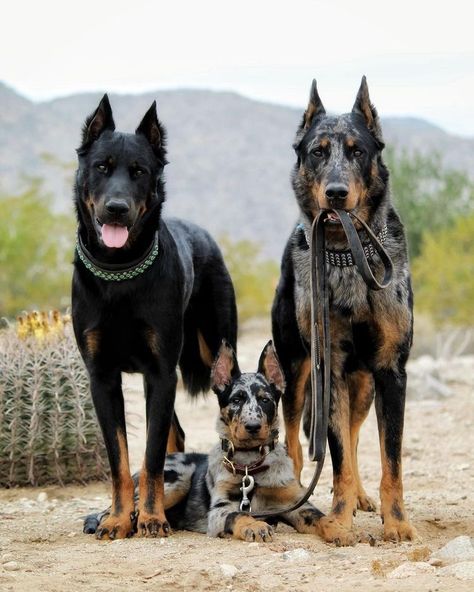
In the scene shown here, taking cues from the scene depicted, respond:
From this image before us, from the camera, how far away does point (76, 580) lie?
485 centimetres

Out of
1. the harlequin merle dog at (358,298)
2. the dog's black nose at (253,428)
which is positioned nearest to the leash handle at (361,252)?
the harlequin merle dog at (358,298)

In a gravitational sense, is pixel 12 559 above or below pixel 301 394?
below

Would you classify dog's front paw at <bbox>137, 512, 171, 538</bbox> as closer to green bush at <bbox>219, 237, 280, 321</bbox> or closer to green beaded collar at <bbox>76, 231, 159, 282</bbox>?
green beaded collar at <bbox>76, 231, 159, 282</bbox>

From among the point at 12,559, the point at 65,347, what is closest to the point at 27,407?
the point at 65,347

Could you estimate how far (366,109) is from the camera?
6.17 meters

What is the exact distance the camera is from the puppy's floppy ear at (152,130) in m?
6.33

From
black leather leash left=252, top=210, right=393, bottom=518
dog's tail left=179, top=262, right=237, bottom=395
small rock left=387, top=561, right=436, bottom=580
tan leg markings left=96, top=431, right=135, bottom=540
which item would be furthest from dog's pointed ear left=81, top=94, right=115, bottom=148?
small rock left=387, top=561, right=436, bottom=580

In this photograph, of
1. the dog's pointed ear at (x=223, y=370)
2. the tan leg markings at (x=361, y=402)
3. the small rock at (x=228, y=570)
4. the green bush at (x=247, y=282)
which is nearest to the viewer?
the small rock at (x=228, y=570)

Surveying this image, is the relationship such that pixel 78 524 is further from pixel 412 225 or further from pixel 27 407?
pixel 412 225

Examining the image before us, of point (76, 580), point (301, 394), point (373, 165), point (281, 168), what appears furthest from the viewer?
point (281, 168)

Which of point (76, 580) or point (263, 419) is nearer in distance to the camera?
point (76, 580)

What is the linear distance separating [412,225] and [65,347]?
24.3m

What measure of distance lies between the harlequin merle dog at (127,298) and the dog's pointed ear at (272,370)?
2.25 ft

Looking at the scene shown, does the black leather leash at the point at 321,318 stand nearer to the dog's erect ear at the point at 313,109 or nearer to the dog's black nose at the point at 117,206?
the dog's erect ear at the point at 313,109
